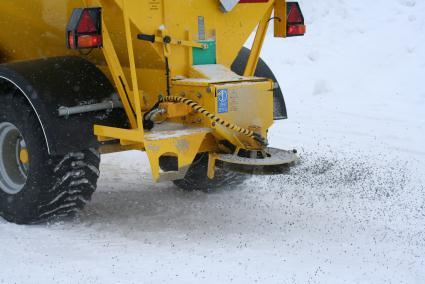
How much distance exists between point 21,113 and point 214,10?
1719 mm

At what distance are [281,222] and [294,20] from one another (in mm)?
1870

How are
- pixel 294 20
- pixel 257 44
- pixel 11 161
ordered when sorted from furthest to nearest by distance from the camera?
pixel 294 20 → pixel 257 44 → pixel 11 161

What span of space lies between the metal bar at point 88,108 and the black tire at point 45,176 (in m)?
0.33

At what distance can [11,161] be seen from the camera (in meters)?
5.48

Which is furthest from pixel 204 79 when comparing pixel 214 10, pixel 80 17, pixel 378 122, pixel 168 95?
pixel 378 122

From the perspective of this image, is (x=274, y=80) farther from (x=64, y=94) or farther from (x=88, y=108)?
(x=64, y=94)

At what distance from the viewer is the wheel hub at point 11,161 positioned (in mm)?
5386

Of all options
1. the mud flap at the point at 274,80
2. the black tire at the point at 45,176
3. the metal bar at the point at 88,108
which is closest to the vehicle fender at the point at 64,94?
the metal bar at the point at 88,108

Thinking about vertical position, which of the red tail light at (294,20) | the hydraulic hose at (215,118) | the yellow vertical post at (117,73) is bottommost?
the hydraulic hose at (215,118)

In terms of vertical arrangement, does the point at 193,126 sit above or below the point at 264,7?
below

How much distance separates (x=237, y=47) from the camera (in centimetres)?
582

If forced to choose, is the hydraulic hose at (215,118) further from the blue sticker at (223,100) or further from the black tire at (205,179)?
the black tire at (205,179)

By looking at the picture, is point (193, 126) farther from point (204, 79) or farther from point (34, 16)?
point (34, 16)

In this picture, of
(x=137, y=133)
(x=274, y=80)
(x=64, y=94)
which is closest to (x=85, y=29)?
(x=64, y=94)
